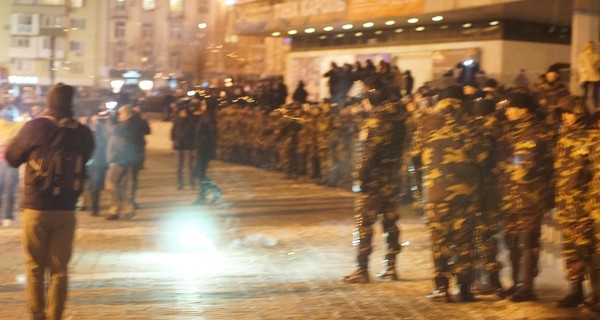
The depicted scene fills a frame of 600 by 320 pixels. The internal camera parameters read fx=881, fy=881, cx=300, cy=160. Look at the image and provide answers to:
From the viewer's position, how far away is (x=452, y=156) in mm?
7598

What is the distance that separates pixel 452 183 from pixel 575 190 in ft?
3.35

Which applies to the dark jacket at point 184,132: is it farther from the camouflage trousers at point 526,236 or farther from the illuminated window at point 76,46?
the illuminated window at point 76,46

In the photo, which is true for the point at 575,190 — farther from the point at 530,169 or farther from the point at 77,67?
the point at 77,67

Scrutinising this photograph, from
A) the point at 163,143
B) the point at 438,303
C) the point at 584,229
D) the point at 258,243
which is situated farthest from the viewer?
the point at 163,143

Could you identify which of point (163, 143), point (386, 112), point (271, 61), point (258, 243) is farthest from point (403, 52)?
point (386, 112)

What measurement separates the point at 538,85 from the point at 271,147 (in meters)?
10.2

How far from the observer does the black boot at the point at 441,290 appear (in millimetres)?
7855

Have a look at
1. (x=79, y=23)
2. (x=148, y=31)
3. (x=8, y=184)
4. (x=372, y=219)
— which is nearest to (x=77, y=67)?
(x=79, y=23)

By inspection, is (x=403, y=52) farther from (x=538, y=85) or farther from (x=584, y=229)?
(x=584, y=229)

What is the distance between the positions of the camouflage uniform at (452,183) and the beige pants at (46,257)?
Result: 10.2ft

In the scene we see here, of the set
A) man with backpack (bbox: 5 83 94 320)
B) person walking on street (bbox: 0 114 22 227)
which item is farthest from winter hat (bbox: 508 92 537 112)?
person walking on street (bbox: 0 114 22 227)

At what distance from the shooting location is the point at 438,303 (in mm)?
7910

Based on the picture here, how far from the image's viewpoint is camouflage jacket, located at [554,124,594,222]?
7.31 m

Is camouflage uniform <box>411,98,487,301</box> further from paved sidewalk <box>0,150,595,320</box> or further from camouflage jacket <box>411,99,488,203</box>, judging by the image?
paved sidewalk <box>0,150,595,320</box>
